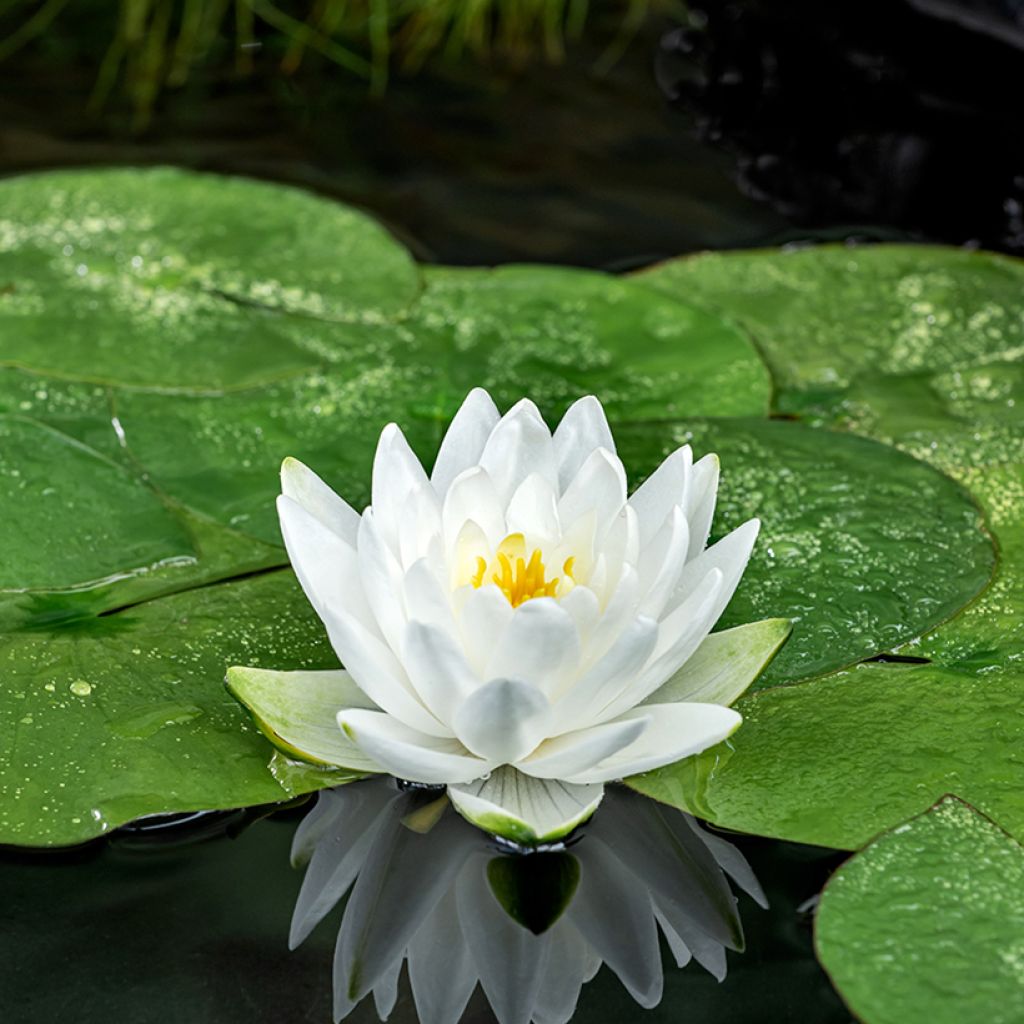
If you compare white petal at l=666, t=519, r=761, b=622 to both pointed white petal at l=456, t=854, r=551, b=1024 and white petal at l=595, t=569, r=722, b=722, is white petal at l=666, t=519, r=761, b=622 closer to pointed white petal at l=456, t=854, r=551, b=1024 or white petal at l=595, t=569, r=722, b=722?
white petal at l=595, t=569, r=722, b=722

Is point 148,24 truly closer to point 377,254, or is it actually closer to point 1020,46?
point 377,254

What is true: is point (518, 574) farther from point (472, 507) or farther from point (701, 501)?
point (701, 501)

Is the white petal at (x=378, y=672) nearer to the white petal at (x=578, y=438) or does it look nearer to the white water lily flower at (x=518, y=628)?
the white water lily flower at (x=518, y=628)

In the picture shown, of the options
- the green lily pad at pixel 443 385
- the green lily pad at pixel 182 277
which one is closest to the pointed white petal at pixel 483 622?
the green lily pad at pixel 443 385

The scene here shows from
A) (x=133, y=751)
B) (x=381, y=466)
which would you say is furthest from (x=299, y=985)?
(x=381, y=466)

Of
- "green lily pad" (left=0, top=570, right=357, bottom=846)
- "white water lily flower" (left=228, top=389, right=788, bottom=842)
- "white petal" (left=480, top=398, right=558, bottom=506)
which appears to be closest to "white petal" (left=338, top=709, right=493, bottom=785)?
"white water lily flower" (left=228, top=389, right=788, bottom=842)

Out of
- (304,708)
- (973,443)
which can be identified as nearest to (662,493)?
(304,708)
